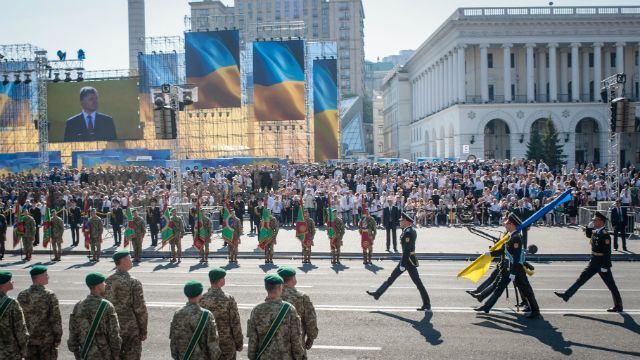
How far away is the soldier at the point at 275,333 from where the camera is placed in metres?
6.91

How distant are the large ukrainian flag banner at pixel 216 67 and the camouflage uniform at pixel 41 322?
46.7m

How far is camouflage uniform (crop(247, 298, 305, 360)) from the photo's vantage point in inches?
272

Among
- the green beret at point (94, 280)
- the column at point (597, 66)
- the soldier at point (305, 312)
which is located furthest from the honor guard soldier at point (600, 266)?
the column at point (597, 66)

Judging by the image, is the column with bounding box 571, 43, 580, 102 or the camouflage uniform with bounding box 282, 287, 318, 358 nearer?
the camouflage uniform with bounding box 282, 287, 318, 358

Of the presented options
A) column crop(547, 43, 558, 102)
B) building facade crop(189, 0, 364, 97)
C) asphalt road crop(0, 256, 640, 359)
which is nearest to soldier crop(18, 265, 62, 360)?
asphalt road crop(0, 256, 640, 359)

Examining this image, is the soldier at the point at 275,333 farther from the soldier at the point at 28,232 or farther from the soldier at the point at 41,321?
the soldier at the point at 28,232

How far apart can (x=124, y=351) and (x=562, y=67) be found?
7365 cm

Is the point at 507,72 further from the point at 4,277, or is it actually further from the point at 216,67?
the point at 4,277

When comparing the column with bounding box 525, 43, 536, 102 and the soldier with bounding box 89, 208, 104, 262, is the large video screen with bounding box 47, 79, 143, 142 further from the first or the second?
the column with bounding box 525, 43, 536, 102

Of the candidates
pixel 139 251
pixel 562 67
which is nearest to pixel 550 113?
pixel 562 67

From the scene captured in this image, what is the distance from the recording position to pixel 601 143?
70750 millimetres

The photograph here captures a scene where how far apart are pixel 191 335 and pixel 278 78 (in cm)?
4890

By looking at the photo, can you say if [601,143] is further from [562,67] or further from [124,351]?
[124,351]

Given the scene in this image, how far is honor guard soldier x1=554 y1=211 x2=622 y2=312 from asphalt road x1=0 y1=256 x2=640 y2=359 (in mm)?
345
